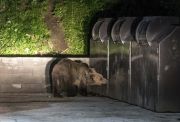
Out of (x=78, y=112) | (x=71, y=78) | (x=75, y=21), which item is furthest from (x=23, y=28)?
(x=78, y=112)

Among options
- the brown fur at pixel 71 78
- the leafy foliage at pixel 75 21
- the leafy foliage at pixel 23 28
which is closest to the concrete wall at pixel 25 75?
the brown fur at pixel 71 78

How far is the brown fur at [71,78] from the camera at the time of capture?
1502 cm

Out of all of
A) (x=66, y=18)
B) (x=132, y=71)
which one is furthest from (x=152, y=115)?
(x=66, y=18)

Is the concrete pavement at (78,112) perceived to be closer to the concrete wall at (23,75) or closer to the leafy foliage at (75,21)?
the concrete wall at (23,75)

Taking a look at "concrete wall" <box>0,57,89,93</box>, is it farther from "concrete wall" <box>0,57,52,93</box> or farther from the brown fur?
the brown fur

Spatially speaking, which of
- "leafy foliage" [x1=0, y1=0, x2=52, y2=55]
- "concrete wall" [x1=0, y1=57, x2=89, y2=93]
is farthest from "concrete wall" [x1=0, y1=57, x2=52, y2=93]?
"leafy foliage" [x1=0, y1=0, x2=52, y2=55]

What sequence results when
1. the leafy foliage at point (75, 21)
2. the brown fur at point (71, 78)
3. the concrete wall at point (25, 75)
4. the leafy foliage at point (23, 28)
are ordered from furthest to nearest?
the leafy foliage at point (75, 21) → the leafy foliage at point (23, 28) → the concrete wall at point (25, 75) → the brown fur at point (71, 78)

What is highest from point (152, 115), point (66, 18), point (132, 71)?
point (66, 18)

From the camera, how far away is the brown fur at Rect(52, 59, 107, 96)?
15.0 m

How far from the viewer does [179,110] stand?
11.9 meters

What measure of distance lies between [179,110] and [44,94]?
470 centimetres

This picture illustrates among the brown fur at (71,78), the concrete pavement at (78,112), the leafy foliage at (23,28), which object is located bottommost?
the concrete pavement at (78,112)

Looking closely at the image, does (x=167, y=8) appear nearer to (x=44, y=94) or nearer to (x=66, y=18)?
(x=66, y=18)

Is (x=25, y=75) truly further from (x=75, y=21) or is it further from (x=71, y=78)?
(x=75, y=21)
